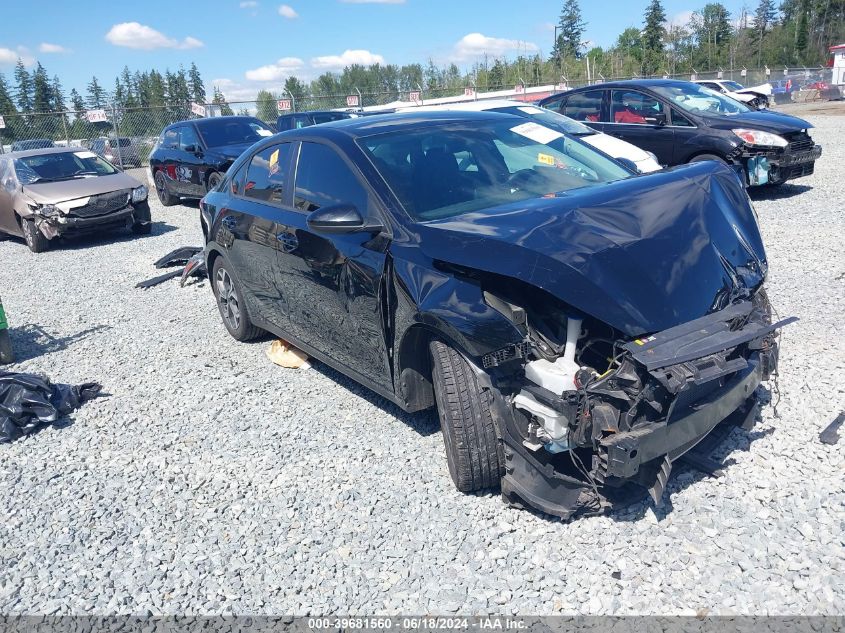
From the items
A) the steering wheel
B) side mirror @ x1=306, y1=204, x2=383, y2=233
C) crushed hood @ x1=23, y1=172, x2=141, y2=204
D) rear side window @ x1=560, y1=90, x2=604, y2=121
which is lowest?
crushed hood @ x1=23, y1=172, x2=141, y2=204

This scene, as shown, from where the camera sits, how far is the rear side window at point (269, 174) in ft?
15.6

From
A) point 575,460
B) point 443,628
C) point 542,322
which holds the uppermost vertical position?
point 542,322

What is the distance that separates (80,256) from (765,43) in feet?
304

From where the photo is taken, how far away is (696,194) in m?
3.47

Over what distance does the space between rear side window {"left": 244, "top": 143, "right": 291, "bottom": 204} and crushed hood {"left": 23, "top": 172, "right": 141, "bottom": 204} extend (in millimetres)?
7239

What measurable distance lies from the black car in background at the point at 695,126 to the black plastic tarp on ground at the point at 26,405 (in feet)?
27.3

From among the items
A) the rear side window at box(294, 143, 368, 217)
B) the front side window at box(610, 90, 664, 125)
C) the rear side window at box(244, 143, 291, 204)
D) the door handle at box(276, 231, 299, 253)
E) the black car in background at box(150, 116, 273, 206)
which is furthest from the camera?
the black car in background at box(150, 116, 273, 206)

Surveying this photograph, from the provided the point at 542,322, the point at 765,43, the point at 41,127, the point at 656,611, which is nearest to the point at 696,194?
the point at 542,322

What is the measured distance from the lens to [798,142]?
9711 mm

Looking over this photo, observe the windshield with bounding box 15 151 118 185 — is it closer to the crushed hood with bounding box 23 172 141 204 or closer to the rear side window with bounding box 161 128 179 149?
the crushed hood with bounding box 23 172 141 204

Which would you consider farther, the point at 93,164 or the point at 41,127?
the point at 41,127

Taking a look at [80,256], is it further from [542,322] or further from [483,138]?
[542,322]

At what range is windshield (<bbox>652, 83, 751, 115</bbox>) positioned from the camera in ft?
34.2

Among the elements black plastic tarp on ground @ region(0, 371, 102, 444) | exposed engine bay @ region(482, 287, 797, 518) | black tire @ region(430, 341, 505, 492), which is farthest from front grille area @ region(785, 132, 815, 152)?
black plastic tarp on ground @ region(0, 371, 102, 444)
